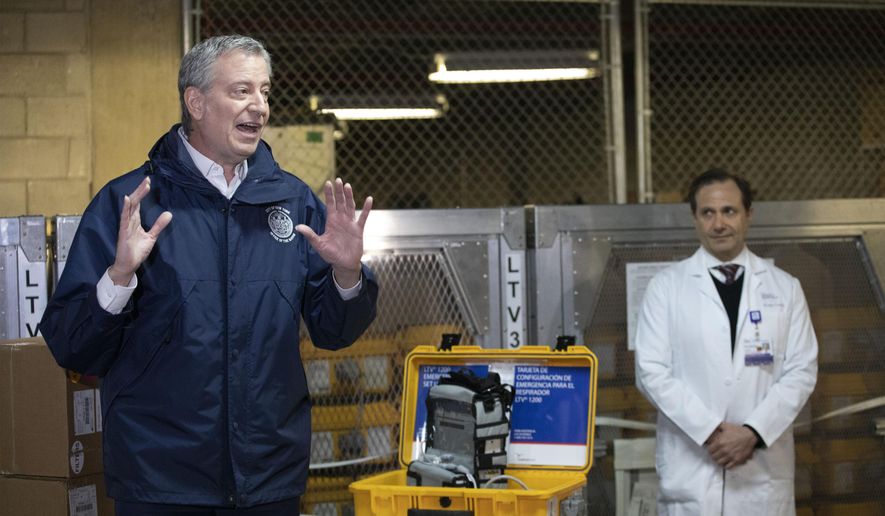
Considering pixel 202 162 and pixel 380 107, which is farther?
pixel 380 107

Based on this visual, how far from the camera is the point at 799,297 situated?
165 inches

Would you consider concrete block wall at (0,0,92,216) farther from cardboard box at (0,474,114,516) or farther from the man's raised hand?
the man's raised hand

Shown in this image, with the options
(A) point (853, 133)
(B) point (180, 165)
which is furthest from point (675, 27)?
(B) point (180, 165)

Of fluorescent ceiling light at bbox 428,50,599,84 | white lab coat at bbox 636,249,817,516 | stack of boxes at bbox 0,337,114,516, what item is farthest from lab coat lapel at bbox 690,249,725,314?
fluorescent ceiling light at bbox 428,50,599,84

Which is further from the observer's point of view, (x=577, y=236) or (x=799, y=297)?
(x=577, y=236)

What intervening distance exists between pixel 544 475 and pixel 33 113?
3.05 meters

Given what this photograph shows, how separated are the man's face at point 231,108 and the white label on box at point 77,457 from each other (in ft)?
4.78

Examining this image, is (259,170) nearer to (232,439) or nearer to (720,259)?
(232,439)

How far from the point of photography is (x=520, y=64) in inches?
286

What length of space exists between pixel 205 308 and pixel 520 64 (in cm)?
502

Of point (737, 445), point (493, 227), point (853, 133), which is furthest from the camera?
point (853, 133)

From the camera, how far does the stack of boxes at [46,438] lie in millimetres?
3674

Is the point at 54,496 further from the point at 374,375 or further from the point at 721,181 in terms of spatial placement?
the point at 721,181

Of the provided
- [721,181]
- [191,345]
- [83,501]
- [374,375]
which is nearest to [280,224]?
[191,345]
